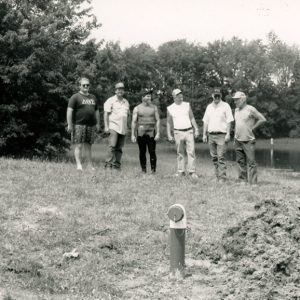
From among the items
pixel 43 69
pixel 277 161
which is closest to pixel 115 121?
pixel 43 69

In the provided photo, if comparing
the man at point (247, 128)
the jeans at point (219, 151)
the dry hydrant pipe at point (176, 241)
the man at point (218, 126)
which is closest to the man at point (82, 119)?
the man at point (218, 126)

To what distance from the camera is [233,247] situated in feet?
19.8

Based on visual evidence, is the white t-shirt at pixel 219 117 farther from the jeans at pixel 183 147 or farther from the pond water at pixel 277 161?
the pond water at pixel 277 161

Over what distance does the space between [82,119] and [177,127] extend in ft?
6.51

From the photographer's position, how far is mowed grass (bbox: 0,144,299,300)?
5.21 m

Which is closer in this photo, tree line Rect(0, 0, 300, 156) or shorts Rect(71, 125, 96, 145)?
shorts Rect(71, 125, 96, 145)

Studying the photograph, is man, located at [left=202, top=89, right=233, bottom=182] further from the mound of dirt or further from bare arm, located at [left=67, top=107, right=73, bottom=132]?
the mound of dirt

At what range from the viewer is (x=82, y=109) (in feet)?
36.8

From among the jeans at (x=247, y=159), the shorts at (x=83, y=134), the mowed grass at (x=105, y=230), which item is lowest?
the mowed grass at (x=105, y=230)

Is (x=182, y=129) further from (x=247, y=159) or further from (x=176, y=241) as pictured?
(x=176, y=241)

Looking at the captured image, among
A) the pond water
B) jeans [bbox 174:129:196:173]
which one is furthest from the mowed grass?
the pond water

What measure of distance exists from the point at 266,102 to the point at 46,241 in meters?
72.9

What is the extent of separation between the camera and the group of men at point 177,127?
11234 millimetres

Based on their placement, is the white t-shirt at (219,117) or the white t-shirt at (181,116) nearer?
the white t-shirt at (219,117)
